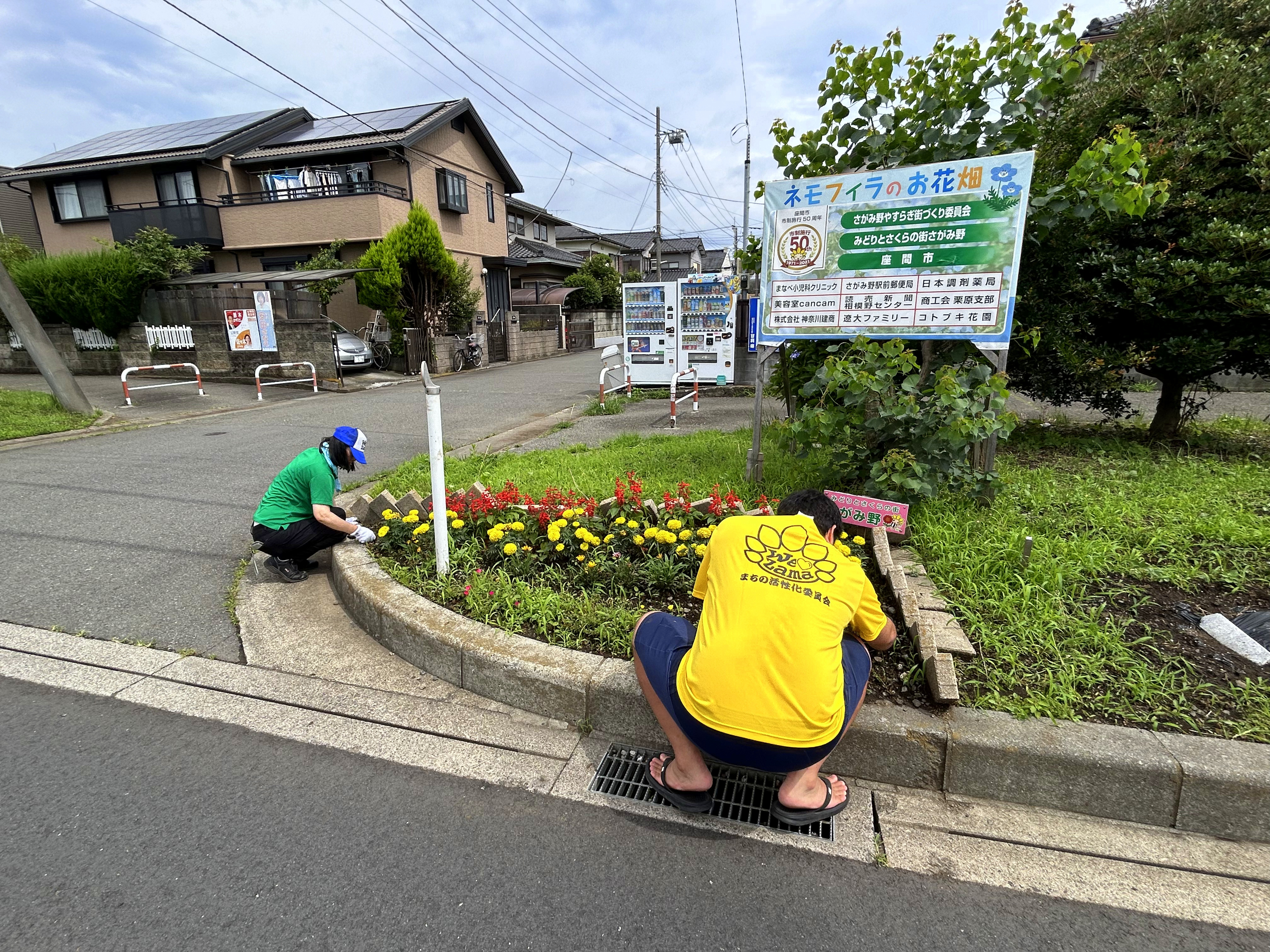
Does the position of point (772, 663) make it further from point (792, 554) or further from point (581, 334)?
point (581, 334)

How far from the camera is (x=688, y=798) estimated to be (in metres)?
2.40

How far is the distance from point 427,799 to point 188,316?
18544mm

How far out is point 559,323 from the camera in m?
27.0

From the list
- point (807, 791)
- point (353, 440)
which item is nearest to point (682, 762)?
point (807, 791)

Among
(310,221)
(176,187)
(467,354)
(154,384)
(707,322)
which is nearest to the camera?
(707,322)

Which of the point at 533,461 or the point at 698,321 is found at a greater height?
the point at 698,321

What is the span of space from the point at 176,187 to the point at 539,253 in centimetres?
1451

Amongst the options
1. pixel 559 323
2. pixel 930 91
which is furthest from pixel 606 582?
pixel 559 323

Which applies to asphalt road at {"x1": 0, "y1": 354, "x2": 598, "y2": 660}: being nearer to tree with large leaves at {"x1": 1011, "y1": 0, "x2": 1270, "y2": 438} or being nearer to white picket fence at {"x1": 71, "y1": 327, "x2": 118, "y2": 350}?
tree with large leaves at {"x1": 1011, "y1": 0, "x2": 1270, "y2": 438}

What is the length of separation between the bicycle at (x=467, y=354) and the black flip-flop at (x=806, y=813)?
1853cm

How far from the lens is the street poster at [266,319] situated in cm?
1577

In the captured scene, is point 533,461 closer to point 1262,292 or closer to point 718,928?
point 718,928

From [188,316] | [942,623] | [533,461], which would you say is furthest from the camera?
[188,316]

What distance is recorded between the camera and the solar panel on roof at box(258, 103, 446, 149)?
67.7ft
